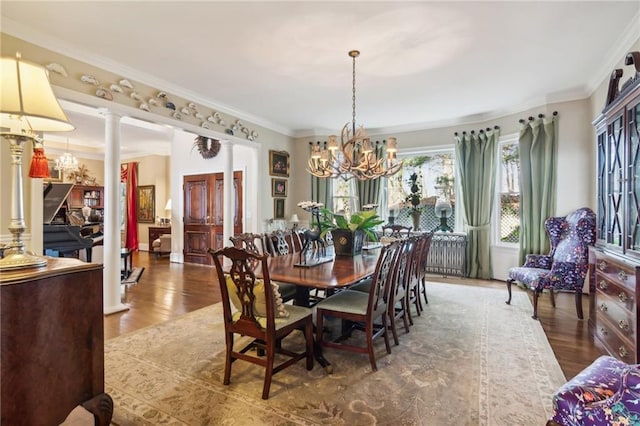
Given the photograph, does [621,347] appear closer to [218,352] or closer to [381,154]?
[218,352]

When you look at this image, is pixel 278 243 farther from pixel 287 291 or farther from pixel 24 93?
pixel 24 93

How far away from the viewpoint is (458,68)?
372cm

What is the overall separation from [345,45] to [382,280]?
90.4 inches

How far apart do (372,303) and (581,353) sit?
191cm

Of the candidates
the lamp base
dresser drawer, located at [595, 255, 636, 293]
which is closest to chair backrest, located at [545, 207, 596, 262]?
dresser drawer, located at [595, 255, 636, 293]

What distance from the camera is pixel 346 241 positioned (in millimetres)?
3457

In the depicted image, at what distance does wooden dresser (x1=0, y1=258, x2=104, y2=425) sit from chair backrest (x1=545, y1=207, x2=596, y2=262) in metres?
4.48

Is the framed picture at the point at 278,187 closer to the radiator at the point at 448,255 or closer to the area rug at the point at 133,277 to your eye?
the area rug at the point at 133,277

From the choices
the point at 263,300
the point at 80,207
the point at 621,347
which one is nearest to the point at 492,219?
the point at 621,347

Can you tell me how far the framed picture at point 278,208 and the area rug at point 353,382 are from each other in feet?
10.9

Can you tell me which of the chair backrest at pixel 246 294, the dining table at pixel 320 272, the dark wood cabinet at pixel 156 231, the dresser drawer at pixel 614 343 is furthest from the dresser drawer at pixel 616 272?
the dark wood cabinet at pixel 156 231

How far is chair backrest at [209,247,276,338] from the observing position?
201cm

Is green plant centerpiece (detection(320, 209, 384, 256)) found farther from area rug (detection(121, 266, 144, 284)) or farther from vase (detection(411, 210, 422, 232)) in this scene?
area rug (detection(121, 266, 144, 284))

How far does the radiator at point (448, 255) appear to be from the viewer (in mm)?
5691
